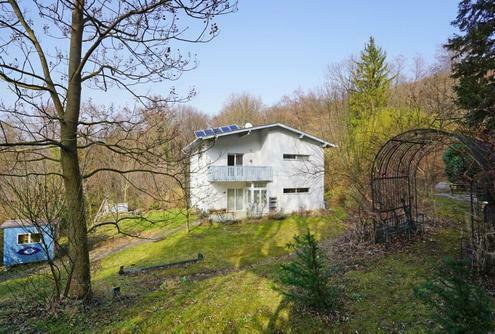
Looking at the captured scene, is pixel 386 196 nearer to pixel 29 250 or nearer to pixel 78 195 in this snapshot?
pixel 78 195

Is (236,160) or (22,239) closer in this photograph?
(22,239)

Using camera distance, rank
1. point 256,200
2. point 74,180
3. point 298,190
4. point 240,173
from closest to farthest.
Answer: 1. point 74,180
2. point 240,173
3. point 256,200
4. point 298,190

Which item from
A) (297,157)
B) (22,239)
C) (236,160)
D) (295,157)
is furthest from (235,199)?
(22,239)

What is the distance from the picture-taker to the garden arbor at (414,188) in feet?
18.3

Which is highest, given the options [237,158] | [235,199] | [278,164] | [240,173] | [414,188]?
[237,158]

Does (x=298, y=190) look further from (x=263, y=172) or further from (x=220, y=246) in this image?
(x=220, y=246)

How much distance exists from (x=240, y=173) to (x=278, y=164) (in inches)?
128

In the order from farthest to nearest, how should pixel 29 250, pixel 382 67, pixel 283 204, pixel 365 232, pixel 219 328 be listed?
pixel 382 67 → pixel 283 204 → pixel 29 250 → pixel 365 232 → pixel 219 328

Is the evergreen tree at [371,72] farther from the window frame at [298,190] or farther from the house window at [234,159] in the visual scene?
the house window at [234,159]

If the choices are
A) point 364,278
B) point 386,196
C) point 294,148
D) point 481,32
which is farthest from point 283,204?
point 364,278

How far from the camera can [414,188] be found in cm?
989

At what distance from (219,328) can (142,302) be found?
254 cm

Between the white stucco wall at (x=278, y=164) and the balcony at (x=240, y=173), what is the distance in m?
0.79

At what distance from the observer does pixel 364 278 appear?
5539mm
